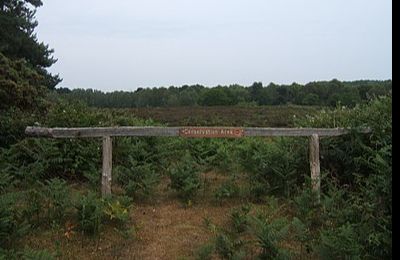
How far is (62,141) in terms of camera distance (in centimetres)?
911

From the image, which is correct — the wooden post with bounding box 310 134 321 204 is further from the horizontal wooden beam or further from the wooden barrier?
the horizontal wooden beam

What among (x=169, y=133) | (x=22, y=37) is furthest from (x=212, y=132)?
(x=22, y=37)

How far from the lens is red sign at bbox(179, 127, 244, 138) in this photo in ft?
25.7

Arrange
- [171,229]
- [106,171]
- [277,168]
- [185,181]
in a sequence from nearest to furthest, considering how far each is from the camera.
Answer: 1. [171,229]
2. [106,171]
3. [185,181]
4. [277,168]

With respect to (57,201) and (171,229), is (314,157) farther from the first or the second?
(57,201)

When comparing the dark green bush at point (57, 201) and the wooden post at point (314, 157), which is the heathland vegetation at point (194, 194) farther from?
the wooden post at point (314, 157)

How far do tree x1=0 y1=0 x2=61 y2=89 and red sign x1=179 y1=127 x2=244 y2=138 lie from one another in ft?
55.4

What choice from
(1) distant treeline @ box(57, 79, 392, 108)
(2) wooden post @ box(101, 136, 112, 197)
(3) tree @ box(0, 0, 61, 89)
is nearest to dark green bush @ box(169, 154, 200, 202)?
(2) wooden post @ box(101, 136, 112, 197)

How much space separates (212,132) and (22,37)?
2002cm

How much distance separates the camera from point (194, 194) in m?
8.15

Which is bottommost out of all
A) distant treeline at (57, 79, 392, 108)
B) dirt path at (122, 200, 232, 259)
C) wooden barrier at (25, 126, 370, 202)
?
dirt path at (122, 200, 232, 259)

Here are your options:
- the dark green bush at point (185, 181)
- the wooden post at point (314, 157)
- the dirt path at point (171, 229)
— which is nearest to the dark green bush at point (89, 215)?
the dirt path at point (171, 229)

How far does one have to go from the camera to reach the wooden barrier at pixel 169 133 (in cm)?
755

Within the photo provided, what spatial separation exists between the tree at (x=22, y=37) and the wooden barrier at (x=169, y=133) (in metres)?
16.2
